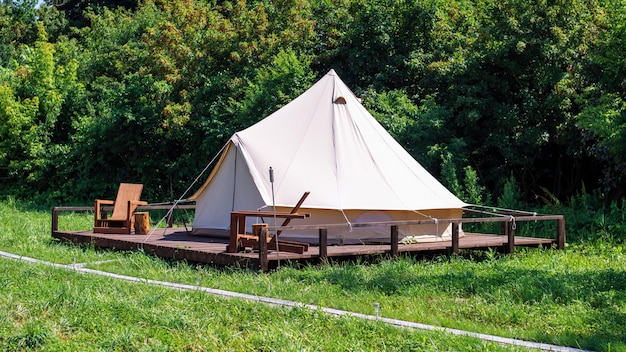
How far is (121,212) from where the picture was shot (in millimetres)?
13617

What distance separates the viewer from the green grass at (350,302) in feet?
20.3

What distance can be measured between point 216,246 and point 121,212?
333 centimetres

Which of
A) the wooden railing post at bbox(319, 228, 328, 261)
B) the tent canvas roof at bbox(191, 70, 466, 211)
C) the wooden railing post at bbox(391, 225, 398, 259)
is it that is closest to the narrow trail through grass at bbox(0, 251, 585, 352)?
the wooden railing post at bbox(319, 228, 328, 261)

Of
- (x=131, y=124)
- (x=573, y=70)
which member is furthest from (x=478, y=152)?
(x=131, y=124)

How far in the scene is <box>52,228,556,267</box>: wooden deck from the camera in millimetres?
9898

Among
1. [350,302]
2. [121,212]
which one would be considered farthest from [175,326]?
[121,212]

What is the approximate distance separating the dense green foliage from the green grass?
200 inches

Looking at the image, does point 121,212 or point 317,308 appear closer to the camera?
point 317,308

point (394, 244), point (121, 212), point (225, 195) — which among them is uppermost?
point (225, 195)

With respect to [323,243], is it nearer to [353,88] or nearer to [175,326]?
[175,326]

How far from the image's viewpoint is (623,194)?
1554cm

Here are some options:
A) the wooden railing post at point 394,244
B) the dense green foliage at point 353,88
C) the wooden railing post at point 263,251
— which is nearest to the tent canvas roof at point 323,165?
the wooden railing post at point 394,244

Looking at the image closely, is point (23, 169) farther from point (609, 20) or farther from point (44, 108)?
point (609, 20)

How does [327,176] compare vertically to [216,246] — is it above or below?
above
